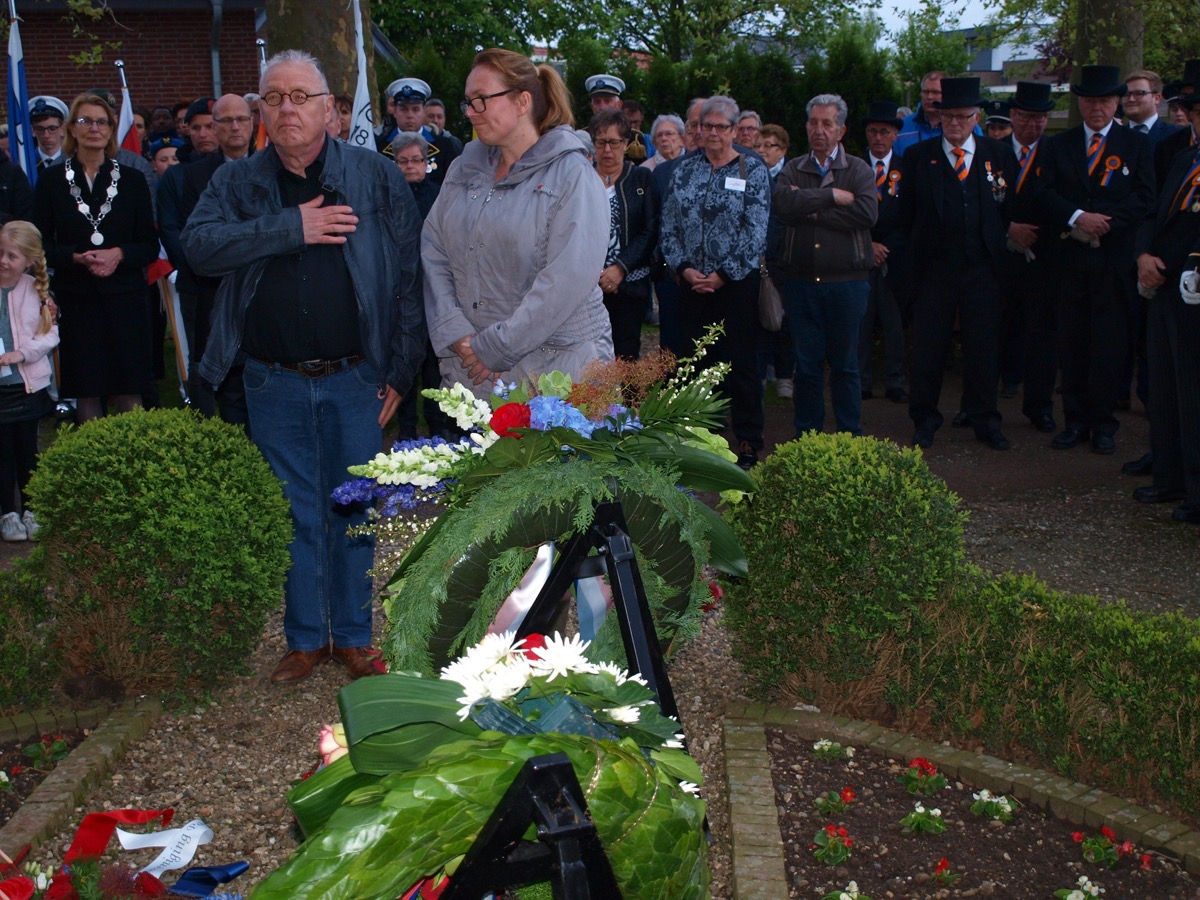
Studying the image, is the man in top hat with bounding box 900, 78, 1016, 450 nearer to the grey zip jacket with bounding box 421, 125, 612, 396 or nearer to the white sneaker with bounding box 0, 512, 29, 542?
the grey zip jacket with bounding box 421, 125, 612, 396

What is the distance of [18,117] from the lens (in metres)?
9.87

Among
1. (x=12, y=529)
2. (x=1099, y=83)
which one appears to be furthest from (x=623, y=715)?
(x=1099, y=83)

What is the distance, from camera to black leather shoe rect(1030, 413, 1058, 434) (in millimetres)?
10227

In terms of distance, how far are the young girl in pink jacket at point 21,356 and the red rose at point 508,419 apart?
5172 millimetres

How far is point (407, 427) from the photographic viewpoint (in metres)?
9.56

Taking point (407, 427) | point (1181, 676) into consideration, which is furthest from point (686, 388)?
point (407, 427)

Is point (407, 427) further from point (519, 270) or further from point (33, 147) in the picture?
point (519, 270)

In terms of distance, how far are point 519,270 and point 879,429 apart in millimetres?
6393

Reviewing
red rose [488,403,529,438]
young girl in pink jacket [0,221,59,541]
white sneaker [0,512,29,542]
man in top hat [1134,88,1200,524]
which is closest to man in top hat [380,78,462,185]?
young girl in pink jacket [0,221,59,541]

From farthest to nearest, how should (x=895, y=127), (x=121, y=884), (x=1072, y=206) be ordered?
(x=895, y=127)
(x=1072, y=206)
(x=121, y=884)

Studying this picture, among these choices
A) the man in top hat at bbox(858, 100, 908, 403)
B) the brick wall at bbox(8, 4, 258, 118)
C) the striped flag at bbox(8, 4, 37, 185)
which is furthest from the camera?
the brick wall at bbox(8, 4, 258, 118)

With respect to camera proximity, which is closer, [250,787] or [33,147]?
[250,787]

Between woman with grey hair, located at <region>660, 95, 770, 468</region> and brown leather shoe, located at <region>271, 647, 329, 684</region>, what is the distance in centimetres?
415

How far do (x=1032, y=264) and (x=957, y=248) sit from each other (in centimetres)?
120
